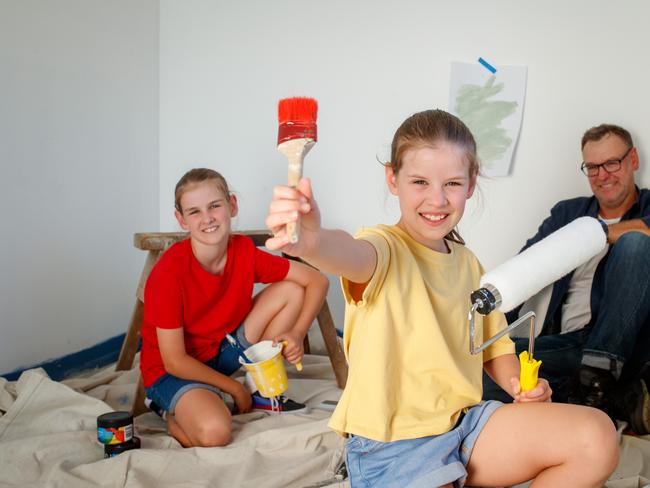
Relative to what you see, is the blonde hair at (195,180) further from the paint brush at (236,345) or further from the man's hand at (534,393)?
the man's hand at (534,393)

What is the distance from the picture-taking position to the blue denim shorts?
1.04 metres

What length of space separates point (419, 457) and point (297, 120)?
554 millimetres

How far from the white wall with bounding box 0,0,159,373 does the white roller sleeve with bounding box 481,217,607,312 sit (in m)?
1.64

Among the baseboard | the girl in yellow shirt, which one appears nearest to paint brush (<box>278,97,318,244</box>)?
the girl in yellow shirt

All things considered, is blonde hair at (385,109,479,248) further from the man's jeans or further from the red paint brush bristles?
the man's jeans

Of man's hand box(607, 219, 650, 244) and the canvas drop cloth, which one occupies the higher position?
man's hand box(607, 219, 650, 244)

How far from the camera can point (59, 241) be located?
2348 mm

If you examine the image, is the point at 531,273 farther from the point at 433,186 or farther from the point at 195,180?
the point at 195,180

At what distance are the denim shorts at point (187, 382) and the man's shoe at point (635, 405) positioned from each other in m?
1.02

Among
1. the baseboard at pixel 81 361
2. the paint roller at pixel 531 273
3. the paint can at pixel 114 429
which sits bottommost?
the baseboard at pixel 81 361

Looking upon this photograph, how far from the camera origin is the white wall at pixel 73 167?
215 cm

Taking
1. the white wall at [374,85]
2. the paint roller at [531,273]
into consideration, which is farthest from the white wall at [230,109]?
the paint roller at [531,273]

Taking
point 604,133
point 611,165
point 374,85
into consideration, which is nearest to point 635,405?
point 611,165

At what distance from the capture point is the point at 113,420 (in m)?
1.62
